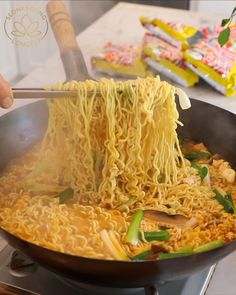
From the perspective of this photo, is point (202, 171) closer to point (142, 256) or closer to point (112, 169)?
point (112, 169)

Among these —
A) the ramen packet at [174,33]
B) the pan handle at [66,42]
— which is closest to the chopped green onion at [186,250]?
the pan handle at [66,42]

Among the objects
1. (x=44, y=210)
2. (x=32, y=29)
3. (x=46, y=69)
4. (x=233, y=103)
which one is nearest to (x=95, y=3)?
(x=46, y=69)

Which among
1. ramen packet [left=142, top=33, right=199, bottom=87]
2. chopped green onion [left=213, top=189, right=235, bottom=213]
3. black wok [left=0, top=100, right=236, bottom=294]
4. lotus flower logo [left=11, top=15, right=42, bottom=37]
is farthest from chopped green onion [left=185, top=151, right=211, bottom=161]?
lotus flower logo [left=11, top=15, right=42, bottom=37]

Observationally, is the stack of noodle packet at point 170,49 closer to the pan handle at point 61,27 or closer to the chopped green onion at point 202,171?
the pan handle at point 61,27

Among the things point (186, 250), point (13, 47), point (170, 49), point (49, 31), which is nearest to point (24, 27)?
point (13, 47)

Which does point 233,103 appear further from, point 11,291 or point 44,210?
point 11,291

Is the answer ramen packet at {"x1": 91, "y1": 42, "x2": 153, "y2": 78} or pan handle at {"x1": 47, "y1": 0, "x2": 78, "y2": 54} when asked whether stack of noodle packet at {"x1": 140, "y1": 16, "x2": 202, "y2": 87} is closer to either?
ramen packet at {"x1": 91, "y1": 42, "x2": 153, "y2": 78}

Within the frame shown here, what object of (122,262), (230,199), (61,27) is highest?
(61,27)
